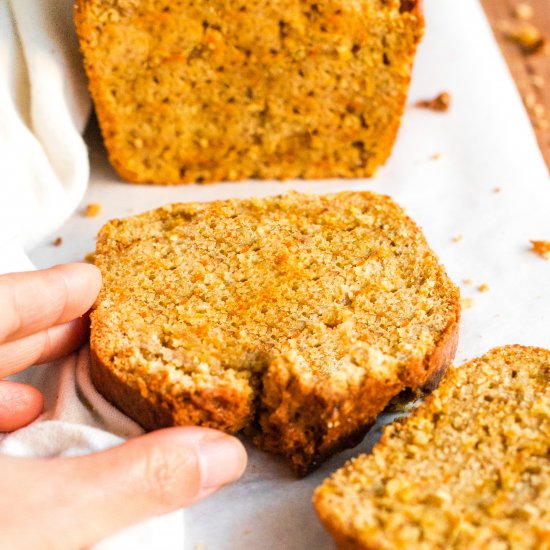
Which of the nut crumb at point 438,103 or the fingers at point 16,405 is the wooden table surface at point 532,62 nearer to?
the nut crumb at point 438,103

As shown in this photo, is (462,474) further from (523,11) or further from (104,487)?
(523,11)

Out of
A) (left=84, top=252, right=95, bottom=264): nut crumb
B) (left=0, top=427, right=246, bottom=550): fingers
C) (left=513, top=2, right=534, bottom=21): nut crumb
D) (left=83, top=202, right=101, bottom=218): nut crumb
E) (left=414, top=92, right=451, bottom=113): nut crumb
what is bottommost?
(left=0, top=427, right=246, bottom=550): fingers

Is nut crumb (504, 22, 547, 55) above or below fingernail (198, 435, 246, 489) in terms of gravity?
above

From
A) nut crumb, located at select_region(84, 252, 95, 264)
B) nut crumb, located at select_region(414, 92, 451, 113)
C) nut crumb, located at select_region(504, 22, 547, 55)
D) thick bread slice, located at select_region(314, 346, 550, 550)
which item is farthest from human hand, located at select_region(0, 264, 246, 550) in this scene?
nut crumb, located at select_region(504, 22, 547, 55)

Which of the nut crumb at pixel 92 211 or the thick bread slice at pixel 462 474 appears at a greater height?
the nut crumb at pixel 92 211

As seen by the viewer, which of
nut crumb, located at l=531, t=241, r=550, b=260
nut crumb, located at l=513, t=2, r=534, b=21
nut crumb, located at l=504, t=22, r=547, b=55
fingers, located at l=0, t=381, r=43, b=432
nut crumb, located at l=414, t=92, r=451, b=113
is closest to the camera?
fingers, located at l=0, t=381, r=43, b=432

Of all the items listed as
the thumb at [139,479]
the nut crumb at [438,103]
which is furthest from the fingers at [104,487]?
the nut crumb at [438,103]

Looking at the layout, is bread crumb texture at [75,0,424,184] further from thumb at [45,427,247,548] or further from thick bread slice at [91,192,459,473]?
thumb at [45,427,247,548]
